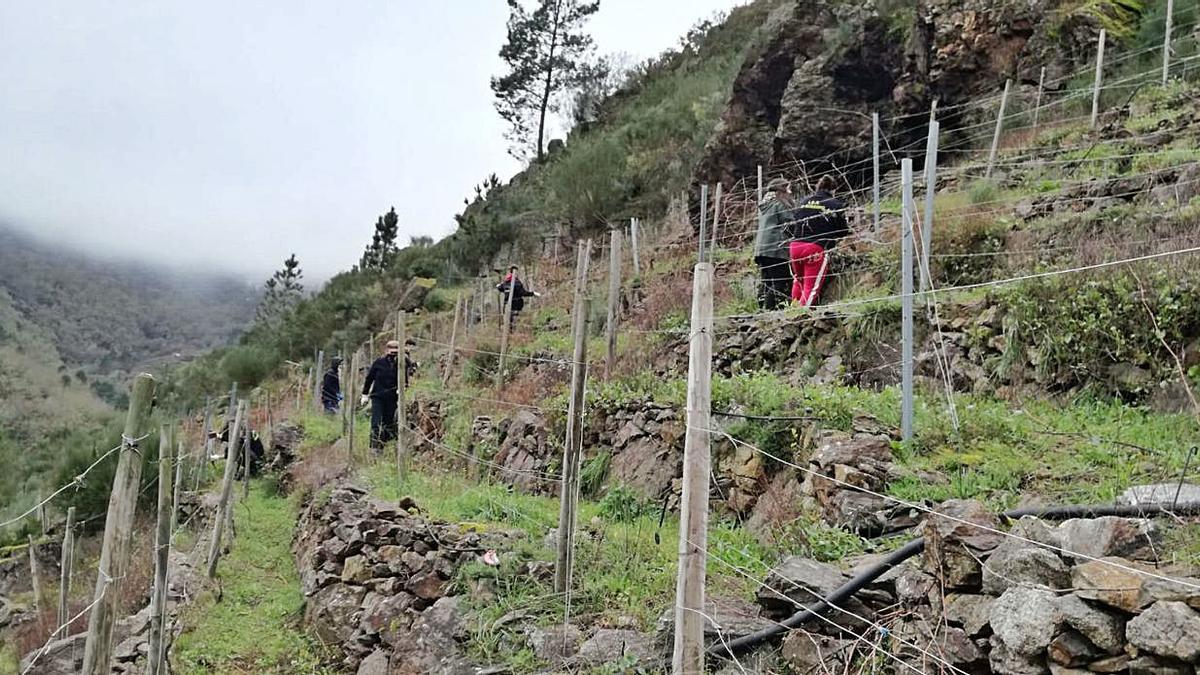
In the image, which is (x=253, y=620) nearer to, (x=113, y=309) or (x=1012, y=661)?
(x=1012, y=661)

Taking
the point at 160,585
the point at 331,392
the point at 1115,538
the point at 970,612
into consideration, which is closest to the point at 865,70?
Result: the point at 331,392

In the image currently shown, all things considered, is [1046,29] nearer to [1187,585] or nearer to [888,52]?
[888,52]

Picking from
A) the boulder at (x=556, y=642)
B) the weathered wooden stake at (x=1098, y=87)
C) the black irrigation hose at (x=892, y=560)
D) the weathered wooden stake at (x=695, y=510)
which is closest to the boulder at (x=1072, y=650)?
the black irrigation hose at (x=892, y=560)

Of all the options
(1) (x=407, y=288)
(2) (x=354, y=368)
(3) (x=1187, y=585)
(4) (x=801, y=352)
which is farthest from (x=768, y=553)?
(1) (x=407, y=288)

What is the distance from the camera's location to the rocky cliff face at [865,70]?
15.1 m

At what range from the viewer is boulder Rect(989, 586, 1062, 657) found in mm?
2834

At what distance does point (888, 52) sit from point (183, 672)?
676 inches

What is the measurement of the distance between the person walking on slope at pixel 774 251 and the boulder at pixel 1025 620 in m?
6.73

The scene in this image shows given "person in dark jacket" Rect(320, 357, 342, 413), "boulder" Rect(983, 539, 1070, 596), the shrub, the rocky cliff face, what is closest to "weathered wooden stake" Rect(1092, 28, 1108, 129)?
the rocky cliff face

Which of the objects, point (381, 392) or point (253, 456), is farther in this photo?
point (253, 456)

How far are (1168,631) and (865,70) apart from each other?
16.8 metres

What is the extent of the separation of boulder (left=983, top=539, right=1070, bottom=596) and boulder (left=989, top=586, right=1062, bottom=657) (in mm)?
48

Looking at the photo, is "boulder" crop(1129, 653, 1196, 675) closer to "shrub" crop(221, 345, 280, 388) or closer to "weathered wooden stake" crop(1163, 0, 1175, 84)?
"weathered wooden stake" crop(1163, 0, 1175, 84)

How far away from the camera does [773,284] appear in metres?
10.2
